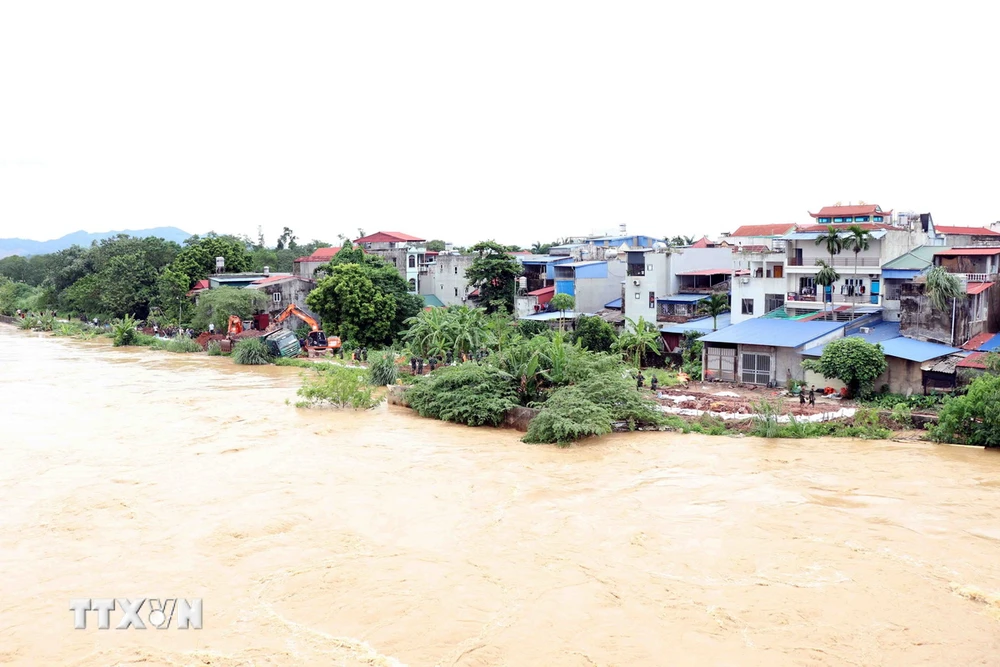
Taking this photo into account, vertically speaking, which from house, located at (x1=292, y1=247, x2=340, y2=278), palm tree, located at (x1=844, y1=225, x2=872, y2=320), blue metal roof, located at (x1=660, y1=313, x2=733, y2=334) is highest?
house, located at (x1=292, y1=247, x2=340, y2=278)

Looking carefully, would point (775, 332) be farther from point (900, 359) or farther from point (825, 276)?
point (900, 359)

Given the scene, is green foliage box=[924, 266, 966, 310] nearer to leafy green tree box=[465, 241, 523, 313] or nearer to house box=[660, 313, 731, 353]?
house box=[660, 313, 731, 353]

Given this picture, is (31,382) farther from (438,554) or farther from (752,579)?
(752,579)

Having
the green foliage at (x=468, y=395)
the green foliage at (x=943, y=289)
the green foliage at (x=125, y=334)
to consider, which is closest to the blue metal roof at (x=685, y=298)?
the green foliage at (x=943, y=289)

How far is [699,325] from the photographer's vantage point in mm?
27594

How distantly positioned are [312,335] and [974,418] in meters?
24.2

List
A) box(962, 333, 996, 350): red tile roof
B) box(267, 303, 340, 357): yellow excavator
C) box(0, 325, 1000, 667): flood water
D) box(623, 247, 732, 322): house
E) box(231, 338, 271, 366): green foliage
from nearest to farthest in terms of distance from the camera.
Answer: box(0, 325, 1000, 667): flood water
box(962, 333, 996, 350): red tile roof
box(623, 247, 732, 322): house
box(231, 338, 271, 366): green foliage
box(267, 303, 340, 357): yellow excavator

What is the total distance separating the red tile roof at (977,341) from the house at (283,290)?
1067 inches

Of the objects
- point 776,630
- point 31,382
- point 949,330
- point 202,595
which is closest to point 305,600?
point 202,595

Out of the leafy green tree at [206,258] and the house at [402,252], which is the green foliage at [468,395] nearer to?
the house at [402,252]

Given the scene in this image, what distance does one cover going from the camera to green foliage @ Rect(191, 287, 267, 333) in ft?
115

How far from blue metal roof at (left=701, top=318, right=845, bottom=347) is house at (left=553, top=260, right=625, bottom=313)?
31.3ft

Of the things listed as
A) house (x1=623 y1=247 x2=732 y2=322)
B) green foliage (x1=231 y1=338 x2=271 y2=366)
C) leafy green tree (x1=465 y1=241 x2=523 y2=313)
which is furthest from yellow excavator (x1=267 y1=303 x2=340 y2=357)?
house (x1=623 y1=247 x2=732 y2=322)

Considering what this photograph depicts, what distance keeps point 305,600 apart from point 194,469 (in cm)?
687
